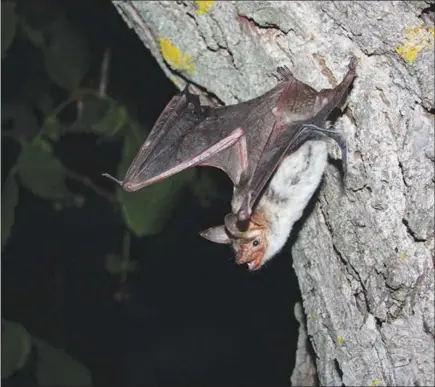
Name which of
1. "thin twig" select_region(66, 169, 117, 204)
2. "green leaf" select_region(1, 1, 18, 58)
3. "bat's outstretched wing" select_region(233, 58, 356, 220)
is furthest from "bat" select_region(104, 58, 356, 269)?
"thin twig" select_region(66, 169, 117, 204)

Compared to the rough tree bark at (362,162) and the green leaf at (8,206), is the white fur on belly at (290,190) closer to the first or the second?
the rough tree bark at (362,162)

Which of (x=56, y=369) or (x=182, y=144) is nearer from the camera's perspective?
(x=182, y=144)

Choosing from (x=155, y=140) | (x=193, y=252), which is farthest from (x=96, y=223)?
(x=155, y=140)

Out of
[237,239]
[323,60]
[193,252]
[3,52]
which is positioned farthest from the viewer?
[193,252]

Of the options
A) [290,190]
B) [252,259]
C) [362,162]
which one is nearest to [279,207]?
[290,190]

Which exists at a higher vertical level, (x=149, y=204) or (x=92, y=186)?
(x=149, y=204)

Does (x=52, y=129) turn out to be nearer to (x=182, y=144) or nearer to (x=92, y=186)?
(x=92, y=186)

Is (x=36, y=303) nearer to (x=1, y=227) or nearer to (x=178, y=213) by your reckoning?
(x=178, y=213)
